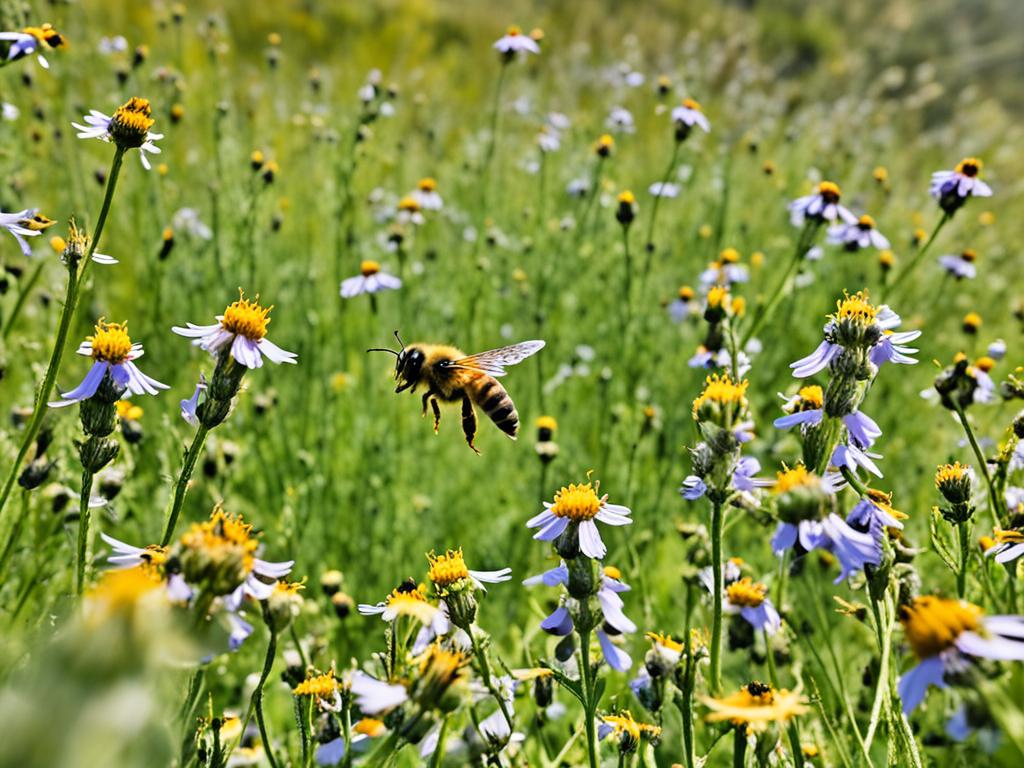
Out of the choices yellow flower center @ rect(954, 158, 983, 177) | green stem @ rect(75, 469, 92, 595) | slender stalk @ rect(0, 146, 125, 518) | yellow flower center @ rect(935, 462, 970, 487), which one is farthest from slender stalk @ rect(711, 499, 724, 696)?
yellow flower center @ rect(954, 158, 983, 177)

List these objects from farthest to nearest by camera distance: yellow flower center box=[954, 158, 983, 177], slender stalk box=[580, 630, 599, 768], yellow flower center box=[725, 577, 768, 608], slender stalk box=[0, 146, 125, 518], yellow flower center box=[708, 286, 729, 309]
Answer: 1. yellow flower center box=[954, 158, 983, 177]
2. yellow flower center box=[708, 286, 729, 309]
3. yellow flower center box=[725, 577, 768, 608]
4. slender stalk box=[0, 146, 125, 518]
5. slender stalk box=[580, 630, 599, 768]

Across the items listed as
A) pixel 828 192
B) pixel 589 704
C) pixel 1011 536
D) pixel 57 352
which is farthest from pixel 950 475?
pixel 828 192

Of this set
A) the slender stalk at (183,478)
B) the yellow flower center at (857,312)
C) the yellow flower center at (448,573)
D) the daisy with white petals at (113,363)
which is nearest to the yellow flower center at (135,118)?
the daisy with white petals at (113,363)

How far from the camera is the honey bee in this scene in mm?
2660

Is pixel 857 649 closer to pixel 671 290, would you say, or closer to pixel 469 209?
pixel 671 290

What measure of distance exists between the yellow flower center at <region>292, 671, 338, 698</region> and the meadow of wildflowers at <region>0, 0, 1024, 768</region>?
0.01m

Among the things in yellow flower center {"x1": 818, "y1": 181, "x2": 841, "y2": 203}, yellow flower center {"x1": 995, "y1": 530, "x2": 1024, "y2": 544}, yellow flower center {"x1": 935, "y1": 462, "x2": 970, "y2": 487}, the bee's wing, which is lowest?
yellow flower center {"x1": 995, "y1": 530, "x2": 1024, "y2": 544}

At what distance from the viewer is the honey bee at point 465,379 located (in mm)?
2660

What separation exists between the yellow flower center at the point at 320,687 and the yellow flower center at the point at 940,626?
91 cm

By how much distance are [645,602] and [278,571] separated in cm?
146

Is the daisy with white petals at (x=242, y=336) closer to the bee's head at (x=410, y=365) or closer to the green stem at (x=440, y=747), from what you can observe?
the green stem at (x=440, y=747)

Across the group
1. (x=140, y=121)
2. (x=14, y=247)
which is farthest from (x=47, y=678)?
(x=14, y=247)

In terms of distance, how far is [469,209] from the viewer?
243 inches

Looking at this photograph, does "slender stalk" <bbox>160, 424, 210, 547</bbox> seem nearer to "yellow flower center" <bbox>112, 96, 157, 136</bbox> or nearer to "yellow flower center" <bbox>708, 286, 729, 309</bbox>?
"yellow flower center" <bbox>112, 96, 157, 136</bbox>
